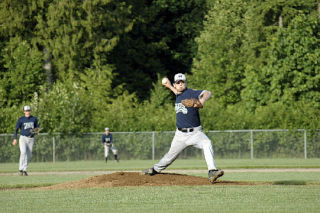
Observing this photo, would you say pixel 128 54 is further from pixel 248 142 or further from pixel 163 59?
pixel 248 142

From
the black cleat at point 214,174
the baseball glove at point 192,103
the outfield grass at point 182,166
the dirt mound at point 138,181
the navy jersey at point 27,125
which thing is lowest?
the outfield grass at point 182,166

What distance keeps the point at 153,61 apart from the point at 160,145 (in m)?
22.2

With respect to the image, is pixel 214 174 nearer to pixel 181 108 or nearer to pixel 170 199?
pixel 181 108

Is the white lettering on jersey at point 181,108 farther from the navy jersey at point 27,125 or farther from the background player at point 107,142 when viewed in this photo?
the background player at point 107,142

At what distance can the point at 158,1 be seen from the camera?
194 feet

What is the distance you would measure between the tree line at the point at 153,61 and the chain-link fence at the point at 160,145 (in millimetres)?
956

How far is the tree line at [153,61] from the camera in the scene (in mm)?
39031

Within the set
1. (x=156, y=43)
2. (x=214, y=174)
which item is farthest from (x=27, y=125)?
(x=156, y=43)

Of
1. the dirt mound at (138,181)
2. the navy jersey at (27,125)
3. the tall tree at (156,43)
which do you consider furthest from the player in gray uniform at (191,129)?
the tall tree at (156,43)

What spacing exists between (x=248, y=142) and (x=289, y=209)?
26.2 m

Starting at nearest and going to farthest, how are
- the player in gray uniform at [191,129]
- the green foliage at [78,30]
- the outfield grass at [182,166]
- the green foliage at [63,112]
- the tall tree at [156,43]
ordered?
the player in gray uniform at [191,129] < the outfield grass at [182,166] < the green foliage at [63,112] < the green foliage at [78,30] < the tall tree at [156,43]

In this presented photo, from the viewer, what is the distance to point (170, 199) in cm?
1159

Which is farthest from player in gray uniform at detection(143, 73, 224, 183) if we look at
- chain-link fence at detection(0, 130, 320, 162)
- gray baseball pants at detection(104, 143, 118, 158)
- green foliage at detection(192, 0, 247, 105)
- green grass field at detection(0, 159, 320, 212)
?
green foliage at detection(192, 0, 247, 105)

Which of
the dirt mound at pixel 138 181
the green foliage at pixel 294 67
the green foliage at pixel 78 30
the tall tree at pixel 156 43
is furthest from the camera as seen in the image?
the tall tree at pixel 156 43
